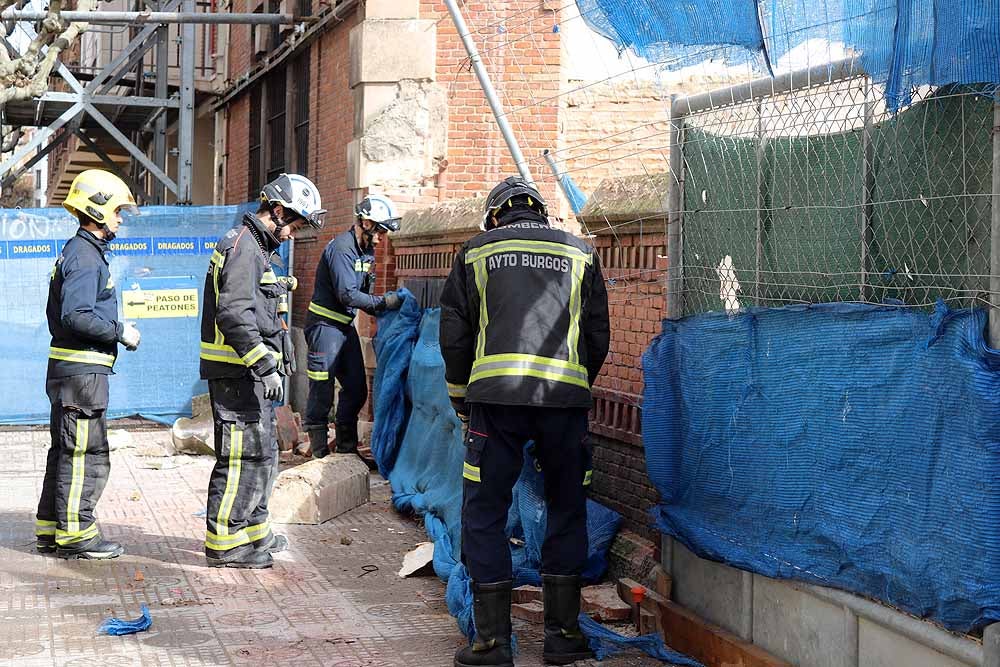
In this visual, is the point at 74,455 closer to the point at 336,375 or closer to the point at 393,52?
the point at 336,375

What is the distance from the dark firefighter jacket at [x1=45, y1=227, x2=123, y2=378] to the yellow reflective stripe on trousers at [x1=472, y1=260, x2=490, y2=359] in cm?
272

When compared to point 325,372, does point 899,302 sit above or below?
above

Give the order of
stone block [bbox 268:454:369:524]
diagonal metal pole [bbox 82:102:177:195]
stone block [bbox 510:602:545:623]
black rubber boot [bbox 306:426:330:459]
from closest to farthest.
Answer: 1. stone block [bbox 510:602:545:623]
2. stone block [bbox 268:454:369:524]
3. black rubber boot [bbox 306:426:330:459]
4. diagonal metal pole [bbox 82:102:177:195]

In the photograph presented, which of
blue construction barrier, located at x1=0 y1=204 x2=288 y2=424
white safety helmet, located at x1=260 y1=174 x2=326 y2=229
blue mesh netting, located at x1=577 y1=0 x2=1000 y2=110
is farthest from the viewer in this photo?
blue construction barrier, located at x1=0 y1=204 x2=288 y2=424

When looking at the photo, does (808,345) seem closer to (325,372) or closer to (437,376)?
(437,376)

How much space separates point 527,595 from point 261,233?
107 inches

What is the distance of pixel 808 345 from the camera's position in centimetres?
469

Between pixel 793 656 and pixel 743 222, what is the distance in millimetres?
1877

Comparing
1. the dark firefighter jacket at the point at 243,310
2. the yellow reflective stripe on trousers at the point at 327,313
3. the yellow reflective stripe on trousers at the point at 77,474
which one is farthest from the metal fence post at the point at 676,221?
the yellow reflective stripe on trousers at the point at 327,313

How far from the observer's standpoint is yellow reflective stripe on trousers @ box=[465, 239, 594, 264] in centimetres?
533

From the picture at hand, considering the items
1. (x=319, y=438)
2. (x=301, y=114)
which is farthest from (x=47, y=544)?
(x=301, y=114)

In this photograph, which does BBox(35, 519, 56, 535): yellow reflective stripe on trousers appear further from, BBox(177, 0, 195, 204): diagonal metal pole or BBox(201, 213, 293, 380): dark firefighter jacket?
BBox(177, 0, 195, 204): diagonal metal pole

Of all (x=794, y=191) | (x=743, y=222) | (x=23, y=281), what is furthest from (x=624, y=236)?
(x=23, y=281)

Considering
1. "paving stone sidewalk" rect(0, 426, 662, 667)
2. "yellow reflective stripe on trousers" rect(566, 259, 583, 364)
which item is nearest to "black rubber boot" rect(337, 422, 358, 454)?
"paving stone sidewalk" rect(0, 426, 662, 667)
